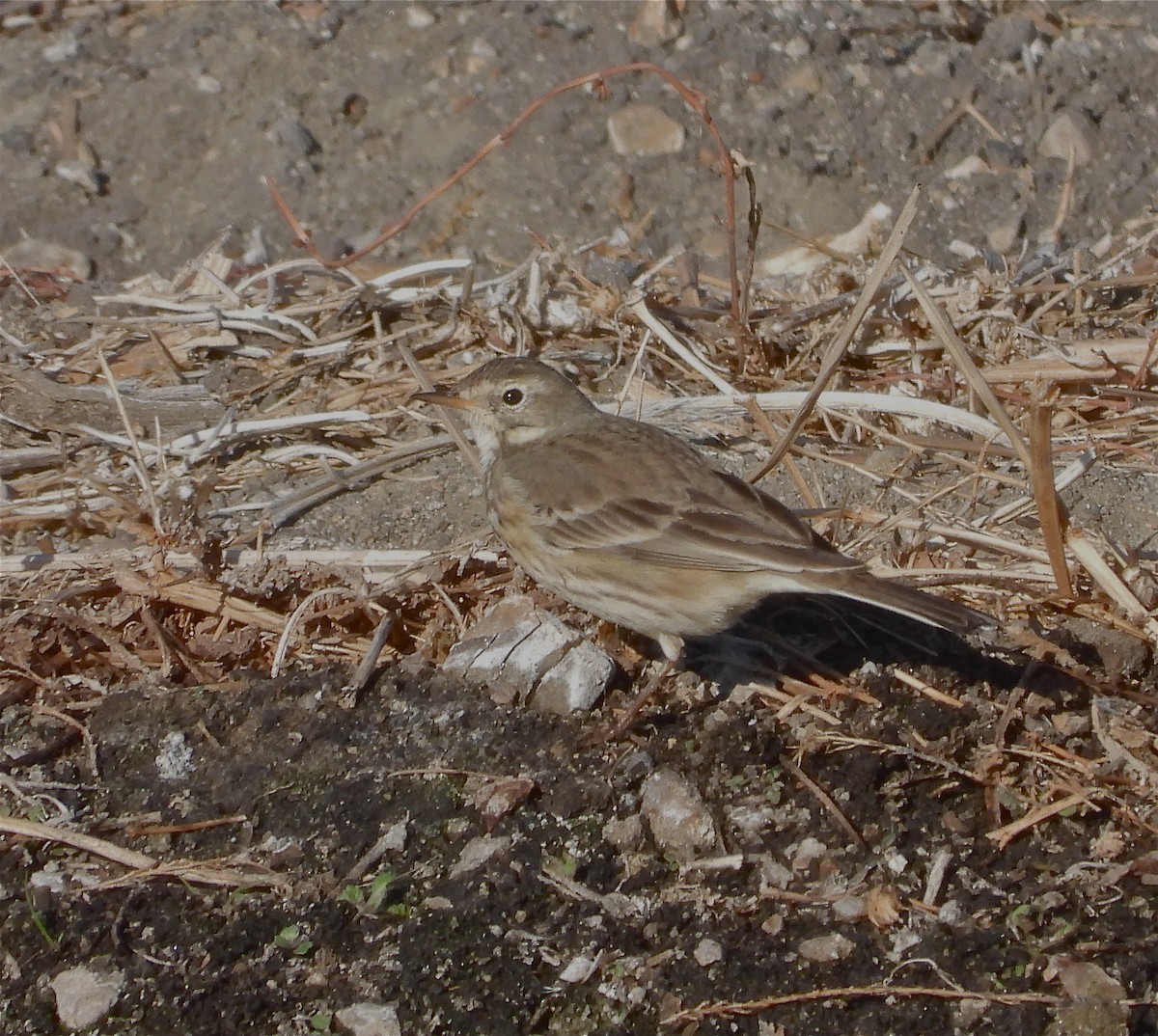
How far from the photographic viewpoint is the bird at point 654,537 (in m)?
4.24

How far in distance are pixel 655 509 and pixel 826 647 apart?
67cm

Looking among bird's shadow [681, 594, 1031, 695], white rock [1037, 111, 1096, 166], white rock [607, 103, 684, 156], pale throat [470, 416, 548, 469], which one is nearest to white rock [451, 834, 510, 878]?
bird's shadow [681, 594, 1031, 695]

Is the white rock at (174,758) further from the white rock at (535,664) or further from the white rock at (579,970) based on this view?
the white rock at (579,970)

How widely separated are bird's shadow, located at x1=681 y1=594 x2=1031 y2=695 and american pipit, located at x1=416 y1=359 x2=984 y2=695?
163mm

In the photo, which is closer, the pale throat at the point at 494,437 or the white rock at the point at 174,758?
the white rock at the point at 174,758

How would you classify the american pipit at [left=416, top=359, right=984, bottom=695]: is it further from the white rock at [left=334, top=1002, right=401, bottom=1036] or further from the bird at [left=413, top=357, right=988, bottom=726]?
the white rock at [left=334, top=1002, right=401, bottom=1036]

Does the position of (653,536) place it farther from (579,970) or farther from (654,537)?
(579,970)

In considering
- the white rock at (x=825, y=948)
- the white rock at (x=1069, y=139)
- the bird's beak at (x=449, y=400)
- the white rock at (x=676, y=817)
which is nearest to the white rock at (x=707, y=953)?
the white rock at (x=825, y=948)

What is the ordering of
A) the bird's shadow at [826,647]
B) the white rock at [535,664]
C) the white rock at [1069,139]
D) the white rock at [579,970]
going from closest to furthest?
the white rock at [579,970]
the white rock at [535,664]
the bird's shadow at [826,647]
the white rock at [1069,139]

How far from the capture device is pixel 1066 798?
3859 millimetres

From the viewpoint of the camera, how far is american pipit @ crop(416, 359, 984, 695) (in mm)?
4246

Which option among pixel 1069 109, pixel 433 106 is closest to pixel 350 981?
pixel 433 106

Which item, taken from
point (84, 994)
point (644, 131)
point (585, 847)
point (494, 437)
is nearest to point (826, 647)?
point (585, 847)

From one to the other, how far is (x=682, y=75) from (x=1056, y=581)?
3439 millimetres
